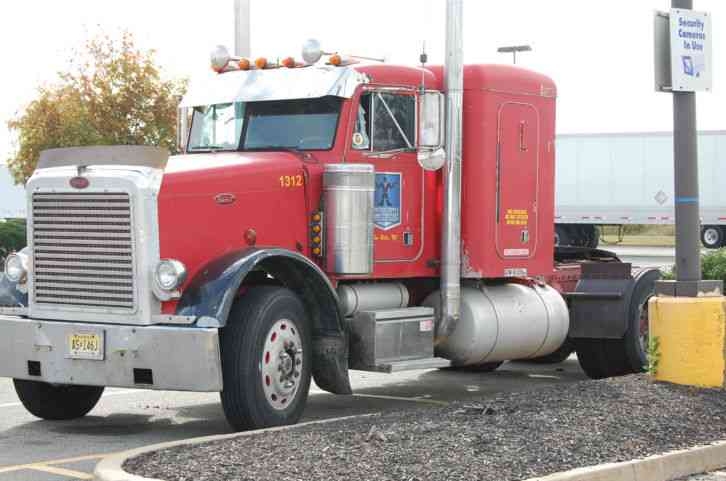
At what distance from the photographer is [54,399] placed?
33.5 ft

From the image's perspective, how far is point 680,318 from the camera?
10.4 m

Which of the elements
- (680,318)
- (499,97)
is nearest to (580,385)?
(680,318)

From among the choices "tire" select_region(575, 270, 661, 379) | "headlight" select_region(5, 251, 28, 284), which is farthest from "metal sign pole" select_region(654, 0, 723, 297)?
"headlight" select_region(5, 251, 28, 284)

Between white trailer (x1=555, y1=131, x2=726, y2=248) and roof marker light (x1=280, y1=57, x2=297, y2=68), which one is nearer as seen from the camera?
roof marker light (x1=280, y1=57, x2=297, y2=68)

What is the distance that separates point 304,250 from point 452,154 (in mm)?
1689

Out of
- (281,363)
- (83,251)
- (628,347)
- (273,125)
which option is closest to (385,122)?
(273,125)

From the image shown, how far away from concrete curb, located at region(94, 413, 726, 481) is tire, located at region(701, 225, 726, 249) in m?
39.4

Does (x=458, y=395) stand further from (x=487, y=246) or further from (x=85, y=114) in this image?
(x=85, y=114)

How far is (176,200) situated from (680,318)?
14.0ft

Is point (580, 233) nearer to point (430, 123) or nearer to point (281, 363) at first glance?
point (430, 123)

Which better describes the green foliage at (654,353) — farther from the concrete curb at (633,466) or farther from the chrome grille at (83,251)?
the chrome grille at (83,251)

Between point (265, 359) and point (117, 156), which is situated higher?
point (117, 156)

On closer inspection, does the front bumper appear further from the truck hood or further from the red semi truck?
the truck hood

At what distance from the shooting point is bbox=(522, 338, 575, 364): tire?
13890mm
